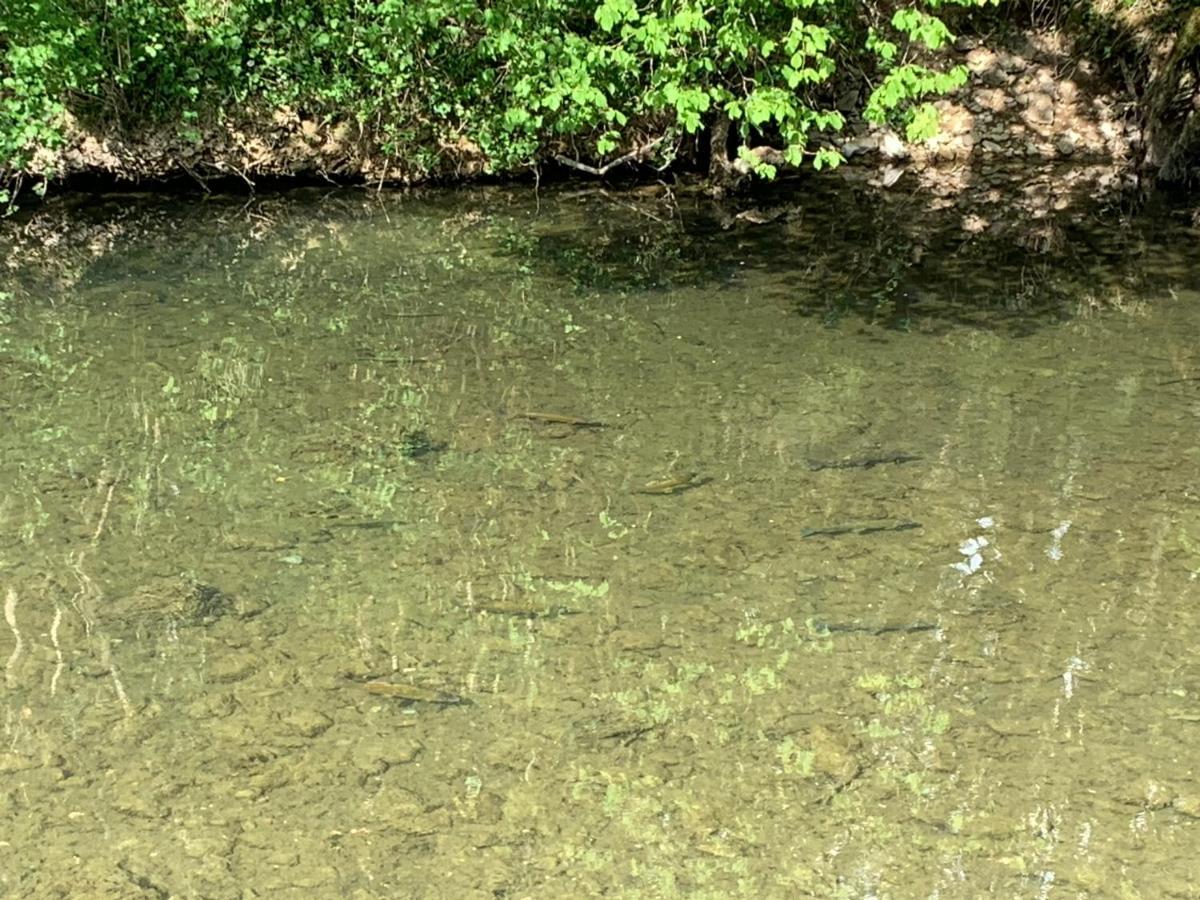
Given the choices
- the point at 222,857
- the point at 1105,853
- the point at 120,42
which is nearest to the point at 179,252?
the point at 120,42

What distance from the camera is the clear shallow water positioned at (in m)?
4.07

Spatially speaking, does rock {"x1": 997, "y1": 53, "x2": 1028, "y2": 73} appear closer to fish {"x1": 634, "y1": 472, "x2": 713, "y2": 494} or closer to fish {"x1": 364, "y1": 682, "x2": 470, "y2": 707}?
fish {"x1": 634, "y1": 472, "x2": 713, "y2": 494}

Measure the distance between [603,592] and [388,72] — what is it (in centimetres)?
955

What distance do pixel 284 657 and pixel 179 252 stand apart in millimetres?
7574

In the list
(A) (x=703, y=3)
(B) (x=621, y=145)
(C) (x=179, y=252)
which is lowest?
(C) (x=179, y=252)

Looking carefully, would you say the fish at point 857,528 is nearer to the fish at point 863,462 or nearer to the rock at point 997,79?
the fish at point 863,462

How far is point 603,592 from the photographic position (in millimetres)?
5586

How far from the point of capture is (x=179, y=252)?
38.1ft

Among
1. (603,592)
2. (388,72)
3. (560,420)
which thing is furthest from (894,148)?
(603,592)

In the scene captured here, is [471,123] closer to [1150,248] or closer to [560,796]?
[1150,248]

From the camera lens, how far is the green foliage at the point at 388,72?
11.1m

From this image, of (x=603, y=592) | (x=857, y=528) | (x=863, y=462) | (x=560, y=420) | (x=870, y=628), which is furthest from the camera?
(x=560, y=420)

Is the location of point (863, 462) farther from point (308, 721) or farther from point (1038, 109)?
point (1038, 109)

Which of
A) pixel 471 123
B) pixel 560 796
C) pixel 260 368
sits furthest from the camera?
pixel 471 123
